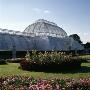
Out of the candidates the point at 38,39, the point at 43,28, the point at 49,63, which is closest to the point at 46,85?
the point at 49,63

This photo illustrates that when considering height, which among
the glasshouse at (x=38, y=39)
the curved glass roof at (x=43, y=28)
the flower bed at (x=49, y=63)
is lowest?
the flower bed at (x=49, y=63)

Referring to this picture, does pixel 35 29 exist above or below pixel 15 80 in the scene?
above

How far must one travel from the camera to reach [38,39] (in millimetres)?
77000

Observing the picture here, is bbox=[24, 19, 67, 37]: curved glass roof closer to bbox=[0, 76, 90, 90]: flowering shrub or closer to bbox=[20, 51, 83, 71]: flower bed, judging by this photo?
bbox=[20, 51, 83, 71]: flower bed

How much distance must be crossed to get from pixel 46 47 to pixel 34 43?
368cm

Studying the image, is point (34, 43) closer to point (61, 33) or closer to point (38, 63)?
point (61, 33)

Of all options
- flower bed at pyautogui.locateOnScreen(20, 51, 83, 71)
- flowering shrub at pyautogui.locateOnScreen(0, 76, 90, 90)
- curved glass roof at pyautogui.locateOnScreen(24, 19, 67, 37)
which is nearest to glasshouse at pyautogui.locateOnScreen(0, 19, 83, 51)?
curved glass roof at pyautogui.locateOnScreen(24, 19, 67, 37)

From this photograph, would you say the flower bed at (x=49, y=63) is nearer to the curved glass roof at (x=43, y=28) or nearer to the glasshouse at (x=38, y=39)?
the glasshouse at (x=38, y=39)

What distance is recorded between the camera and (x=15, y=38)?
68.2 meters

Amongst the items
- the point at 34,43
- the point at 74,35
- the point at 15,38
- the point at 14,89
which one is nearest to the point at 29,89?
the point at 14,89

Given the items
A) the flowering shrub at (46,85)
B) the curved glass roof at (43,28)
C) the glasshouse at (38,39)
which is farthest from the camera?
the curved glass roof at (43,28)

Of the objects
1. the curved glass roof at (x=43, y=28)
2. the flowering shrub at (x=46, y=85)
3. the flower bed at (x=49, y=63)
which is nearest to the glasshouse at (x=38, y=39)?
the curved glass roof at (x=43, y=28)

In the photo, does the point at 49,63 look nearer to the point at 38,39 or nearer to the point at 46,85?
the point at 46,85

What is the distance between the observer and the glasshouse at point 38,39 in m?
64.0
